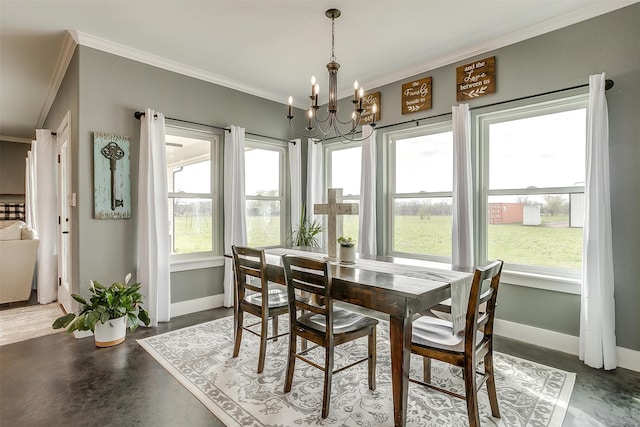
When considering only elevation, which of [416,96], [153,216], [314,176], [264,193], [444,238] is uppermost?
[416,96]

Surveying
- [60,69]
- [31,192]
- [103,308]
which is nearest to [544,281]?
[103,308]

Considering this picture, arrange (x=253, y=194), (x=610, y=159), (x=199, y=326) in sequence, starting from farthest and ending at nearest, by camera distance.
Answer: (x=253, y=194) → (x=199, y=326) → (x=610, y=159)

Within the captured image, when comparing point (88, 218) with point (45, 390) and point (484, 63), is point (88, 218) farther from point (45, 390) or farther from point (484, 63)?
point (484, 63)

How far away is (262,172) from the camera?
4.61m

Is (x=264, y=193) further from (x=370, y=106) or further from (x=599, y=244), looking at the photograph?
(x=599, y=244)

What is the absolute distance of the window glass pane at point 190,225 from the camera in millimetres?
3785

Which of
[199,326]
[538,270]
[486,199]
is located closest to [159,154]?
[199,326]

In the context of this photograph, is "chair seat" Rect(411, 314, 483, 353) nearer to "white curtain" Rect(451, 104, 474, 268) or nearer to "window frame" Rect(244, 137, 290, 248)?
"white curtain" Rect(451, 104, 474, 268)

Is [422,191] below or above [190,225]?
above

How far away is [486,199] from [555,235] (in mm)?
645

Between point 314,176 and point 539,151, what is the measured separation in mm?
2634

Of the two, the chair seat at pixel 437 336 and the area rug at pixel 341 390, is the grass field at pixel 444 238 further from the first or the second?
the chair seat at pixel 437 336

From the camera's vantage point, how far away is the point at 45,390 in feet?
7.11

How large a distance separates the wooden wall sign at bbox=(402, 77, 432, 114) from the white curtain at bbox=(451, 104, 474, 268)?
16.4 inches
